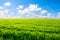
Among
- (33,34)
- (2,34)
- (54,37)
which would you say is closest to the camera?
(54,37)

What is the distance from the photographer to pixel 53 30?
793cm

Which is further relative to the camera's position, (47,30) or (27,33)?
(47,30)

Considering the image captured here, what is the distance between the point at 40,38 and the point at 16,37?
4.11 feet

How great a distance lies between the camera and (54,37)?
22.1 ft

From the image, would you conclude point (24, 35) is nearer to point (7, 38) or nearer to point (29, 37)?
point (29, 37)

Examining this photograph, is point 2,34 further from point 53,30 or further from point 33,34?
point 53,30

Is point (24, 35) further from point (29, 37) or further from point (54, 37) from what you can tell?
point (54, 37)

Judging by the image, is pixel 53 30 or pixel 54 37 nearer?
pixel 54 37

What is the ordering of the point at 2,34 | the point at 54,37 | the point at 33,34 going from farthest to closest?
the point at 2,34
the point at 33,34
the point at 54,37

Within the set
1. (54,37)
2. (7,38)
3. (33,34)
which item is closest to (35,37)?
(33,34)

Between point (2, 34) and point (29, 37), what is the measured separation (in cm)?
163

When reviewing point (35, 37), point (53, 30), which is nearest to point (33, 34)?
point (35, 37)

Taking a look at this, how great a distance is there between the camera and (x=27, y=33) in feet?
24.3

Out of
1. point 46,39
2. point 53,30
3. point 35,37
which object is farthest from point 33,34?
point 53,30
